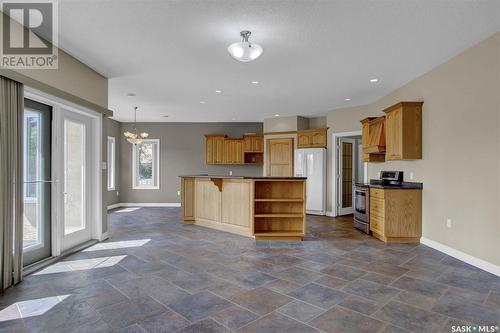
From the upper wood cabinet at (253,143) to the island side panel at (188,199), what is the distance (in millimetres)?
3097

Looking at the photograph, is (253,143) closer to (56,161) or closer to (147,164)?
(147,164)

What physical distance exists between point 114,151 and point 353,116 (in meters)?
7.37

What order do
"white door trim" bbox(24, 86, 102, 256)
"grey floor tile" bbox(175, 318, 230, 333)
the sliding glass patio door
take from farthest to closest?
1. the sliding glass patio door
2. "white door trim" bbox(24, 86, 102, 256)
3. "grey floor tile" bbox(175, 318, 230, 333)

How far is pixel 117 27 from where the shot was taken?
10.6ft

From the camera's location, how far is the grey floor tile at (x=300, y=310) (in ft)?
7.97

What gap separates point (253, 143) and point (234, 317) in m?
7.09

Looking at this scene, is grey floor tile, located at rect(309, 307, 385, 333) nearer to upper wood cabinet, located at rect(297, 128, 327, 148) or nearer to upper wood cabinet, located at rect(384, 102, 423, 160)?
upper wood cabinet, located at rect(384, 102, 423, 160)

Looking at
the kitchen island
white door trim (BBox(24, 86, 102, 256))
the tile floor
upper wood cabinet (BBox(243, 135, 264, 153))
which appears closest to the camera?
the tile floor

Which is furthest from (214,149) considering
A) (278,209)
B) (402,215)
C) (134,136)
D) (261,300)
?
(261,300)

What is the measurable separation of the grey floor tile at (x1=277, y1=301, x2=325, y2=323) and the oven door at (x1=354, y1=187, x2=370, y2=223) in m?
3.46

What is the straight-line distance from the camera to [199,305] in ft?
8.66

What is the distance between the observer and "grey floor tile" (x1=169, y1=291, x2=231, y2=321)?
2475mm

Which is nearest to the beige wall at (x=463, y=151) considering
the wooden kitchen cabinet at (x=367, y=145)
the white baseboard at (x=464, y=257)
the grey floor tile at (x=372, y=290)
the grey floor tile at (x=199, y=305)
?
the white baseboard at (x=464, y=257)

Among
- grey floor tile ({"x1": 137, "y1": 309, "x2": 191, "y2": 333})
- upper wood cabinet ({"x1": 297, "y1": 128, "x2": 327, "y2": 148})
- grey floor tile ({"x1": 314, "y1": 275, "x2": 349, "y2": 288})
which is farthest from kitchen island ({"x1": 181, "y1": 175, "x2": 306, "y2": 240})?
upper wood cabinet ({"x1": 297, "y1": 128, "x2": 327, "y2": 148})
